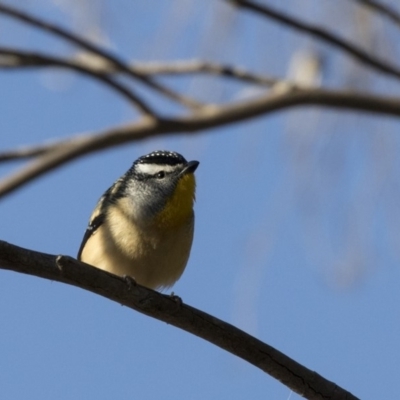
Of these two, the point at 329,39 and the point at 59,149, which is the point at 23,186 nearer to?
the point at 59,149

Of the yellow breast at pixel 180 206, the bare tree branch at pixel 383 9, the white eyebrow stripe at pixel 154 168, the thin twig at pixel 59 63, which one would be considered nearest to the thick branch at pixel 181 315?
the yellow breast at pixel 180 206

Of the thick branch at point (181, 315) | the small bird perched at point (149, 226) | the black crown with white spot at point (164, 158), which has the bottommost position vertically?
the thick branch at point (181, 315)

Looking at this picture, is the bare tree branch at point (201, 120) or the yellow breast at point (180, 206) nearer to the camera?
the yellow breast at point (180, 206)

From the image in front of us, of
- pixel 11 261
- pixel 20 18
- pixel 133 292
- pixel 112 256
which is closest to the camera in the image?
pixel 11 261

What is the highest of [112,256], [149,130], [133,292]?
[149,130]

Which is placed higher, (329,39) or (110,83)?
(329,39)

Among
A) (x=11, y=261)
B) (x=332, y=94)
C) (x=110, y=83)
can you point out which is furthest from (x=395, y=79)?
(x=11, y=261)

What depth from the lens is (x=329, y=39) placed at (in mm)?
6020

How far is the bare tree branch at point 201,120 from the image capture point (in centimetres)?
611

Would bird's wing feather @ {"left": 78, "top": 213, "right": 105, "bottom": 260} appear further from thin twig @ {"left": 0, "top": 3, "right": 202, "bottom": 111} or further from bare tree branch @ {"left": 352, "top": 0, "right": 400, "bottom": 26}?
bare tree branch @ {"left": 352, "top": 0, "right": 400, "bottom": 26}

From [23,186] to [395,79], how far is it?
2735 mm

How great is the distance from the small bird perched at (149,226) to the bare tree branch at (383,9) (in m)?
1.60

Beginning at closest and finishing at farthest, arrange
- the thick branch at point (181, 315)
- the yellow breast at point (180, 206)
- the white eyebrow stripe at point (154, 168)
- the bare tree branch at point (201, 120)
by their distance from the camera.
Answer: the thick branch at point (181, 315), the yellow breast at point (180, 206), the bare tree branch at point (201, 120), the white eyebrow stripe at point (154, 168)

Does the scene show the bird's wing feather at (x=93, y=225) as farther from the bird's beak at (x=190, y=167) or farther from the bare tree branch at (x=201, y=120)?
the bird's beak at (x=190, y=167)
